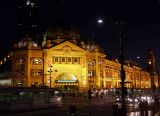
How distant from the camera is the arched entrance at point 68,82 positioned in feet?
382

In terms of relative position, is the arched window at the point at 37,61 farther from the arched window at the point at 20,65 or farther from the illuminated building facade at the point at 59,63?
the arched window at the point at 20,65

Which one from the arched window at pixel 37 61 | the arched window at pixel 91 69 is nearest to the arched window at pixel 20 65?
the arched window at pixel 37 61

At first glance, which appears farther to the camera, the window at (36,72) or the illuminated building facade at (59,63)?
the window at (36,72)

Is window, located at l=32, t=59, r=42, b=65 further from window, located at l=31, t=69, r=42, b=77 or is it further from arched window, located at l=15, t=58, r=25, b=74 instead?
arched window, located at l=15, t=58, r=25, b=74

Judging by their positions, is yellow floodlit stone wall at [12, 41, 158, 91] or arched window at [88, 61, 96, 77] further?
arched window at [88, 61, 96, 77]

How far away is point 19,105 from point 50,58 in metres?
70.0

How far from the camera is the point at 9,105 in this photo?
1793 inches

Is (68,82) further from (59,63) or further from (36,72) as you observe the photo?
(36,72)

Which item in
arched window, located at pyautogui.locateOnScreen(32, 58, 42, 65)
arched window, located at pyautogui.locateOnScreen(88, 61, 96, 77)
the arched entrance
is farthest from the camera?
arched window, located at pyautogui.locateOnScreen(88, 61, 96, 77)

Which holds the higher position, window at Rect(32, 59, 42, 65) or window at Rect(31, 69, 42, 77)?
window at Rect(32, 59, 42, 65)

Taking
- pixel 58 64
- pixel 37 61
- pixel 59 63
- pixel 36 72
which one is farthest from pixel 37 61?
pixel 59 63

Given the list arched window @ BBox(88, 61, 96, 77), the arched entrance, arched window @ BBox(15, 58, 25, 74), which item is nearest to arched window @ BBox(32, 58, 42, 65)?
arched window @ BBox(15, 58, 25, 74)

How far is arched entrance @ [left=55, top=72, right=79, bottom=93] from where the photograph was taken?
11635cm

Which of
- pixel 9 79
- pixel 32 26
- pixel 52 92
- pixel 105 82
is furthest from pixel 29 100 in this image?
pixel 32 26
